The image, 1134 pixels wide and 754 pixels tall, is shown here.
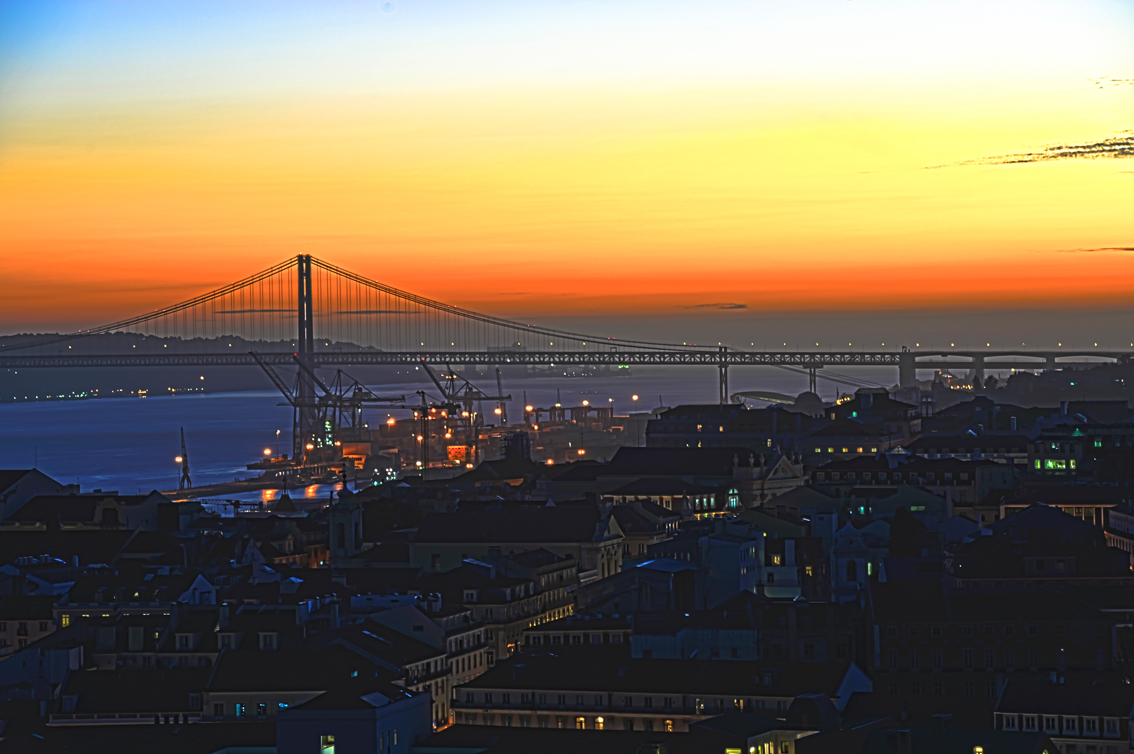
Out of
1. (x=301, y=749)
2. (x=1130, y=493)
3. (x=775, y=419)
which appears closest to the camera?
(x=301, y=749)

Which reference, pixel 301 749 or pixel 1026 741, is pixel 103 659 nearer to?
pixel 301 749

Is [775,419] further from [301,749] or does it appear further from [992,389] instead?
[992,389]

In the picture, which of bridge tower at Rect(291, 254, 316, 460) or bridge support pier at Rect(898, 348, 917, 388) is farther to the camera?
bridge support pier at Rect(898, 348, 917, 388)

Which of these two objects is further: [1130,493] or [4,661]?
[1130,493]

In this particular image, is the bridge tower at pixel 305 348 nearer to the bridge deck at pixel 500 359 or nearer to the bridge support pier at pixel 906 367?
the bridge deck at pixel 500 359

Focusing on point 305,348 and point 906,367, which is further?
point 906,367

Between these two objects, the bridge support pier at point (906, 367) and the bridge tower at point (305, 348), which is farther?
the bridge support pier at point (906, 367)

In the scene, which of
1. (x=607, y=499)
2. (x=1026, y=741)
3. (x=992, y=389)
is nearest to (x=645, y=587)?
(x=1026, y=741)

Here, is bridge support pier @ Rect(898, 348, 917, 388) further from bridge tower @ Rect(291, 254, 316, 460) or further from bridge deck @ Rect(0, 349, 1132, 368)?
bridge tower @ Rect(291, 254, 316, 460)

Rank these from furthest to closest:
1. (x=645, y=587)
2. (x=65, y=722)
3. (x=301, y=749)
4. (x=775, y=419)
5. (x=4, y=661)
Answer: (x=775, y=419) < (x=645, y=587) < (x=4, y=661) < (x=65, y=722) < (x=301, y=749)
